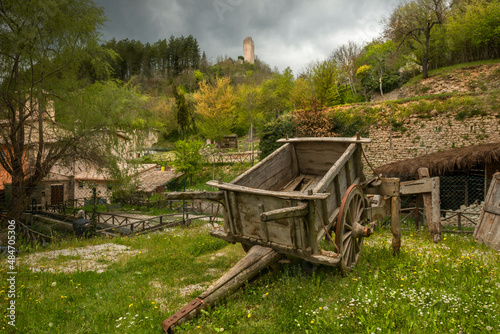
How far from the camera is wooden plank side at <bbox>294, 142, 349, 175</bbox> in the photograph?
5816 mm

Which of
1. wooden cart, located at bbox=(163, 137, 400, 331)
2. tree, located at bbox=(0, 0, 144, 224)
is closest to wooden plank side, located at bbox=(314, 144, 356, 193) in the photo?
wooden cart, located at bbox=(163, 137, 400, 331)

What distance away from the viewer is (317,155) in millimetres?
6016

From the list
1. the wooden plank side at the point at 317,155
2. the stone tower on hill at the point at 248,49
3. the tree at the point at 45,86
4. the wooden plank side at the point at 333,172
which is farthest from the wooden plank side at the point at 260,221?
the stone tower on hill at the point at 248,49

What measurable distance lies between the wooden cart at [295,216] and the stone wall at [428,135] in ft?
44.4

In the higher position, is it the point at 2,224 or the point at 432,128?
the point at 432,128

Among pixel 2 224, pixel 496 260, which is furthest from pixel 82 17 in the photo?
pixel 496 260

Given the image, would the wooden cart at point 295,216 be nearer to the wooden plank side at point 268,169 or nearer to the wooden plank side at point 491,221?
the wooden plank side at point 268,169

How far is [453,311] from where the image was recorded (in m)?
2.93

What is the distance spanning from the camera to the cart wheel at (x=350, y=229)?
3887 mm

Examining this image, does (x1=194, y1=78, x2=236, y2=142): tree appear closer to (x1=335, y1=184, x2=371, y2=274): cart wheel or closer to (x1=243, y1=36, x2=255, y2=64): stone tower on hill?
(x1=335, y1=184, x2=371, y2=274): cart wheel

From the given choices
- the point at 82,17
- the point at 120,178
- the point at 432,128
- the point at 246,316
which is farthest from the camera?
the point at 432,128

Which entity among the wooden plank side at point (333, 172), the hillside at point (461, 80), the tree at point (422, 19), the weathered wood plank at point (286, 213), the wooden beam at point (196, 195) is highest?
the tree at point (422, 19)

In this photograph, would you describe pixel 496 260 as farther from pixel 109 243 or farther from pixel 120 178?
pixel 120 178

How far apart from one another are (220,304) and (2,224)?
1179cm
